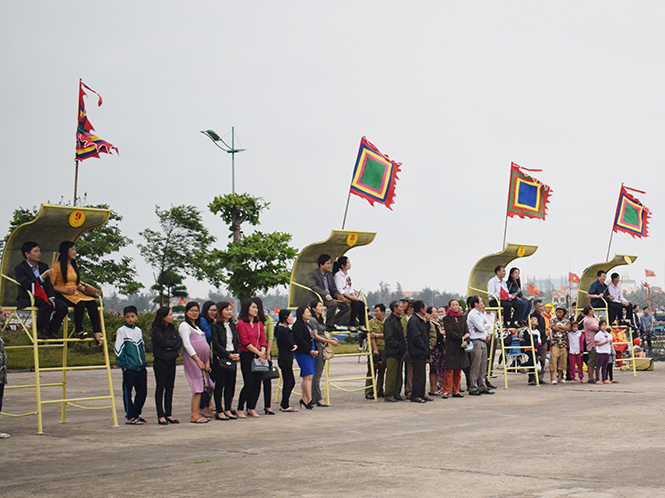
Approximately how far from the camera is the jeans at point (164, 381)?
1102 cm

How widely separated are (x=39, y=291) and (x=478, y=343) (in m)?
8.71

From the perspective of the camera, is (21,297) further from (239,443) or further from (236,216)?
(236,216)

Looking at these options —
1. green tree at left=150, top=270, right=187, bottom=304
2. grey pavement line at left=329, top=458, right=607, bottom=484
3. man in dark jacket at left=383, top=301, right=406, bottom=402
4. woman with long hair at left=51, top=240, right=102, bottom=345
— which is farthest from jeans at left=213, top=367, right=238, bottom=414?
green tree at left=150, top=270, right=187, bottom=304

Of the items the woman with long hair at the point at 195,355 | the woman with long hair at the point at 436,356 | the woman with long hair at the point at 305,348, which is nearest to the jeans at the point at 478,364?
the woman with long hair at the point at 436,356

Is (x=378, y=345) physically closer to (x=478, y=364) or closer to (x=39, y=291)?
(x=478, y=364)

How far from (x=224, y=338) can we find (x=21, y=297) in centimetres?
298

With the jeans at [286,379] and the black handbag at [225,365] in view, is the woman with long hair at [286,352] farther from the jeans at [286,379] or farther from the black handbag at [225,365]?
the black handbag at [225,365]

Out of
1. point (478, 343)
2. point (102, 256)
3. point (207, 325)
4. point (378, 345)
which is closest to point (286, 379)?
point (207, 325)

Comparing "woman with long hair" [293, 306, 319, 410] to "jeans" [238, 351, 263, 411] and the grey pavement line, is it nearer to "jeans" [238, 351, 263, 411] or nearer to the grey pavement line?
"jeans" [238, 351, 263, 411]

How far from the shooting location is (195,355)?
1109 centimetres

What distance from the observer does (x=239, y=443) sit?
29.9 ft

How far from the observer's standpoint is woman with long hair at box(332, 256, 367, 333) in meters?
13.9

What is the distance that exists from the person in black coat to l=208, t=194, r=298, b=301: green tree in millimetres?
20074

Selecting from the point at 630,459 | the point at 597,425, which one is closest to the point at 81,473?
the point at 630,459
